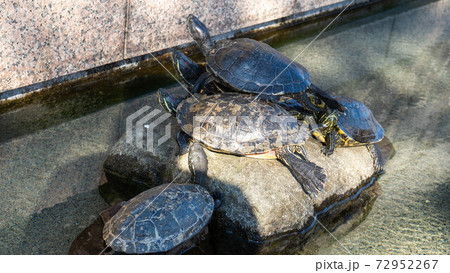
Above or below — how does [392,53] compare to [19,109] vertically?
above

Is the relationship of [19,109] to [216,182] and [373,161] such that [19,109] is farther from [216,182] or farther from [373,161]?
[373,161]

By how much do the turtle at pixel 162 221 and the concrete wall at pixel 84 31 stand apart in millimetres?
2088

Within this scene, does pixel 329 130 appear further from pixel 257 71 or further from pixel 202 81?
pixel 202 81

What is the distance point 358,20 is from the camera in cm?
671

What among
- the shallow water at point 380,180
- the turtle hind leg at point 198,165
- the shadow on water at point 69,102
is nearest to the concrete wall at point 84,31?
→ the shadow on water at point 69,102

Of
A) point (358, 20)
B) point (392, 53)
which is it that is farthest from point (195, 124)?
point (358, 20)

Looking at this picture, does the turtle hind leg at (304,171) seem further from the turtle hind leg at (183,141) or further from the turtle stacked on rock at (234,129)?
the turtle hind leg at (183,141)

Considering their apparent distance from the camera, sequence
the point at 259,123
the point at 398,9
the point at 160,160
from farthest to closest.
Result: the point at 398,9
the point at 160,160
the point at 259,123

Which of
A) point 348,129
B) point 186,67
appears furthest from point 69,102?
point 348,129

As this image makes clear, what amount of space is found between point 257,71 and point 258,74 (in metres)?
0.03

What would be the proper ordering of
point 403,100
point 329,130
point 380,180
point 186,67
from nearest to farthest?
1. point 329,130
2. point 380,180
3. point 186,67
4. point 403,100

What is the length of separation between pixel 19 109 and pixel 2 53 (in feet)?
1.79

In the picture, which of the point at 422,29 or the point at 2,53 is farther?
the point at 422,29

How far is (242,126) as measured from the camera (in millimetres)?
2768
